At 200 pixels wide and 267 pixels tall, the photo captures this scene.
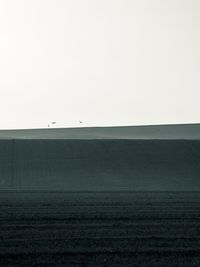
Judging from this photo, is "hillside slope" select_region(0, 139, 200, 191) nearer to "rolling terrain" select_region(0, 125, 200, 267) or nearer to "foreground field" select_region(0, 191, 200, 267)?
"rolling terrain" select_region(0, 125, 200, 267)

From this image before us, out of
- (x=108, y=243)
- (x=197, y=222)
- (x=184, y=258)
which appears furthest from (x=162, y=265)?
(x=197, y=222)

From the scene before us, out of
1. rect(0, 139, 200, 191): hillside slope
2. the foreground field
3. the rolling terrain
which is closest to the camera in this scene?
the foreground field

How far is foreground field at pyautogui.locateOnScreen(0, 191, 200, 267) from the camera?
39.4 ft

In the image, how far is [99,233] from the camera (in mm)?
14109

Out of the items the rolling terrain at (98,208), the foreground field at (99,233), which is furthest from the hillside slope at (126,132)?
the foreground field at (99,233)

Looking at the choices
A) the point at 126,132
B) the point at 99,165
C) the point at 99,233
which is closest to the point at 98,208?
the point at 99,233

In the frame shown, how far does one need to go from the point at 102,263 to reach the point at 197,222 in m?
4.21

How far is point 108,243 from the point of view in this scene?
13156mm

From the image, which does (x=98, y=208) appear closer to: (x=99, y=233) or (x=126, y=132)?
(x=99, y=233)

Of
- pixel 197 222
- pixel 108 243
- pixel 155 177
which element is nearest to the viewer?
pixel 108 243

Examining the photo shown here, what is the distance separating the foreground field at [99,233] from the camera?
473 inches

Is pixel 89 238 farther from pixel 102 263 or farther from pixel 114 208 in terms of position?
pixel 114 208

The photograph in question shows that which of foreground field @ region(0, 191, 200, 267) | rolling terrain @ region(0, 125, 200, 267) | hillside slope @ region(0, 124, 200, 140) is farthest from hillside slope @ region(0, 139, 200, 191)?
hillside slope @ region(0, 124, 200, 140)

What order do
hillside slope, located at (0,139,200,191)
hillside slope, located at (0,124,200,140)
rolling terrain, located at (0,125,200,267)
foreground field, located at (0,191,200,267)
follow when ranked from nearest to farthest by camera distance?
foreground field, located at (0,191,200,267), rolling terrain, located at (0,125,200,267), hillside slope, located at (0,139,200,191), hillside slope, located at (0,124,200,140)
